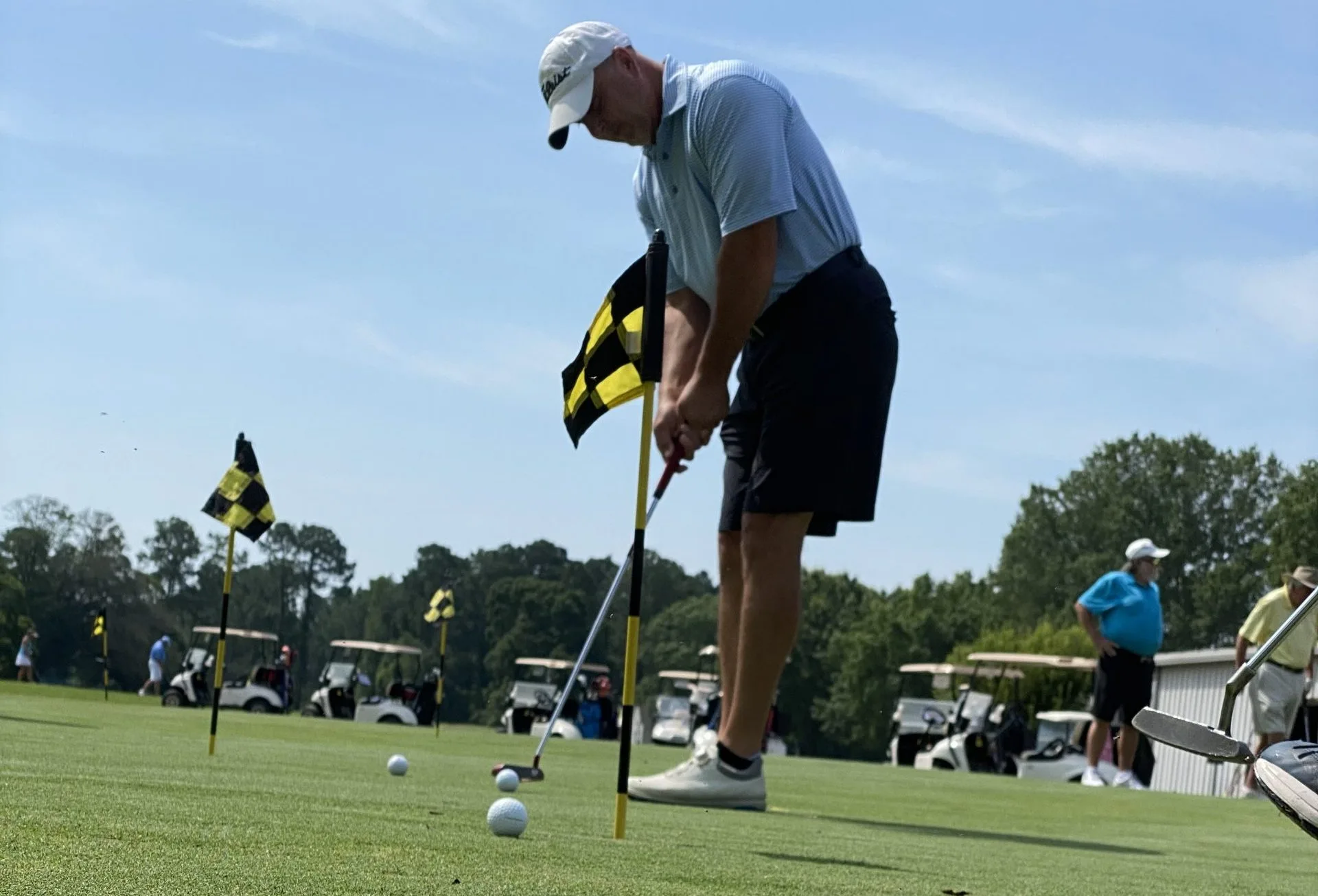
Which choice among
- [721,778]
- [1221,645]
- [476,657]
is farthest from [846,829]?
[476,657]

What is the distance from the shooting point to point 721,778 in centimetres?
495

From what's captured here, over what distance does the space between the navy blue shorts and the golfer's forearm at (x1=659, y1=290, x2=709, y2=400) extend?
31cm

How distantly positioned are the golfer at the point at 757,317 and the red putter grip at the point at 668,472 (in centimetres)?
2

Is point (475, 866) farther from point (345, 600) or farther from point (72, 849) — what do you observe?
point (345, 600)

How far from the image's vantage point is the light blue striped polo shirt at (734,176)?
455 centimetres

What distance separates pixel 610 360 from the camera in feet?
13.8

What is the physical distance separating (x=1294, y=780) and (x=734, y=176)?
2.50m

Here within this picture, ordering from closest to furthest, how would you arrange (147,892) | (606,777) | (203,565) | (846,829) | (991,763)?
1. (147,892)
2. (846,829)
3. (606,777)
4. (991,763)
5. (203,565)

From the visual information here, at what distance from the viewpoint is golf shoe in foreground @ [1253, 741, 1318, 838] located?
2449 mm

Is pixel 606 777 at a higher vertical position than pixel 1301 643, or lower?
lower

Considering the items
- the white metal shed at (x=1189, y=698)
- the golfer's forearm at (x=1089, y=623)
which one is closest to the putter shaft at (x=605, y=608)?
the golfer's forearm at (x=1089, y=623)

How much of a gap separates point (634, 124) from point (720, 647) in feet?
5.14

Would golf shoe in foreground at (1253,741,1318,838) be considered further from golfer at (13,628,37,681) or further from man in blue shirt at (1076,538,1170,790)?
golfer at (13,628,37,681)

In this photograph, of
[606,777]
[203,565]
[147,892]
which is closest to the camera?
[147,892]
